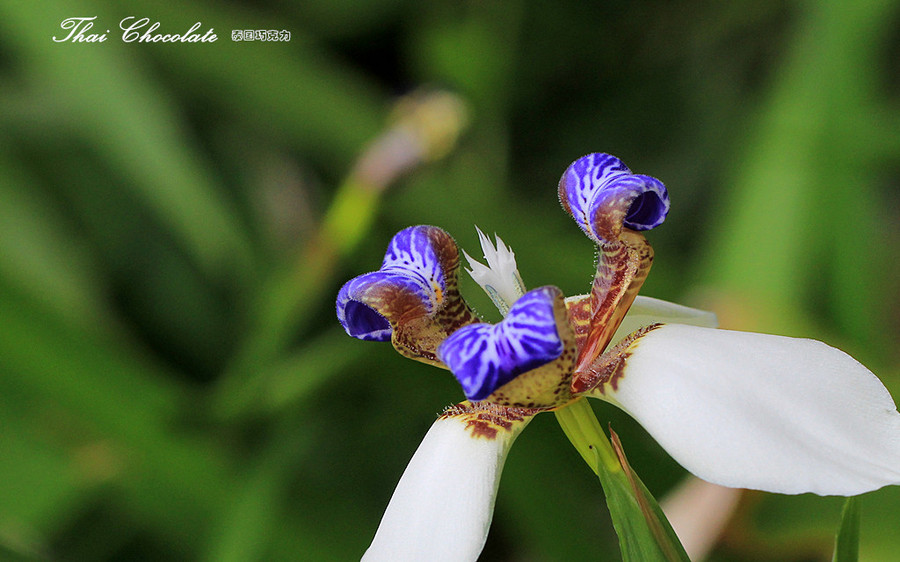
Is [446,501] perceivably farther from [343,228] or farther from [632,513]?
[343,228]

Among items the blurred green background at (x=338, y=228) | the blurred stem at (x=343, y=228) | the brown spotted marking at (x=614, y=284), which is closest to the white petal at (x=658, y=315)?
the brown spotted marking at (x=614, y=284)

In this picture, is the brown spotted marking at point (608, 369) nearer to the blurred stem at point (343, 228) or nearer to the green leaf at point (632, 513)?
the green leaf at point (632, 513)

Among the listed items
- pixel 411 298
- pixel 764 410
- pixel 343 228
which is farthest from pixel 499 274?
pixel 343 228

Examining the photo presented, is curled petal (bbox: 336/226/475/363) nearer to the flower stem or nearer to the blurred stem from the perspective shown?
the flower stem

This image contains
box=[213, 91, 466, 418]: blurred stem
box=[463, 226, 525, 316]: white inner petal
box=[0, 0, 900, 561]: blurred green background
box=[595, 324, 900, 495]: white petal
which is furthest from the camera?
box=[213, 91, 466, 418]: blurred stem

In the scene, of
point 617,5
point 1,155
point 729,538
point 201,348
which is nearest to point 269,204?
point 201,348

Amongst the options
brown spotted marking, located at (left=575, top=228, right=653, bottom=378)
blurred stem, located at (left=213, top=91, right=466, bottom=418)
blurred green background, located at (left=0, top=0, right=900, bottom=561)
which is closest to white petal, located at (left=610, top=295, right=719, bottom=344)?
brown spotted marking, located at (left=575, top=228, right=653, bottom=378)
